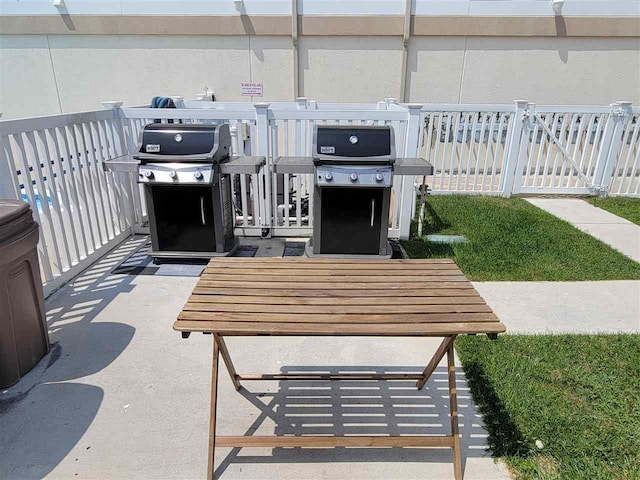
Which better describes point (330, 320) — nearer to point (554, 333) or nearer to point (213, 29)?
point (554, 333)

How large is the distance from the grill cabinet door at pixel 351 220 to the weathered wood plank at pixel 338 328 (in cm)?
226

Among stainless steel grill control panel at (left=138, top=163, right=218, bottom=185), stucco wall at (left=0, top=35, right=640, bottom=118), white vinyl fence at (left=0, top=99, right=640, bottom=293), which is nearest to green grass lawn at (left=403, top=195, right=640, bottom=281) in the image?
white vinyl fence at (left=0, top=99, right=640, bottom=293)

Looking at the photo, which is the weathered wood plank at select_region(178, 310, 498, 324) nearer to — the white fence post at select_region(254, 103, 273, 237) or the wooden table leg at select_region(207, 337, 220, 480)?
the wooden table leg at select_region(207, 337, 220, 480)

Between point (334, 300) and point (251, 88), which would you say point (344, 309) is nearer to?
point (334, 300)

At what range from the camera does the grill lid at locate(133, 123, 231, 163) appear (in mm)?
3775

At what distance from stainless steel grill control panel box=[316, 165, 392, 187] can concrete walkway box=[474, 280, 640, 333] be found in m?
1.33

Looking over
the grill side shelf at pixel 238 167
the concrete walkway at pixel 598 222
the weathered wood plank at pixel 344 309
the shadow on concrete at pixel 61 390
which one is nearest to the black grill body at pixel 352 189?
the grill side shelf at pixel 238 167

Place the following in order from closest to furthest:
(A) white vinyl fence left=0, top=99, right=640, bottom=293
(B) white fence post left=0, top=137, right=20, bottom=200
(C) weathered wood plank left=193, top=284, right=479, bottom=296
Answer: (C) weathered wood plank left=193, top=284, right=479, bottom=296 → (B) white fence post left=0, top=137, right=20, bottom=200 → (A) white vinyl fence left=0, top=99, right=640, bottom=293

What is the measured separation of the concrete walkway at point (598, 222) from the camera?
5016mm

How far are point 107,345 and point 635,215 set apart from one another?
686 centimetres

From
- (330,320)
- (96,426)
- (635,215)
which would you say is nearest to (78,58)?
(96,426)

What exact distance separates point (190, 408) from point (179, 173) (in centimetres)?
214

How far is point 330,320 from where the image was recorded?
5.78 ft

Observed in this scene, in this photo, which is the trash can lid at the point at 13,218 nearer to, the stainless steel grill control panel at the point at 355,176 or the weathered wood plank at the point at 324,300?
the weathered wood plank at the point at 324,300
